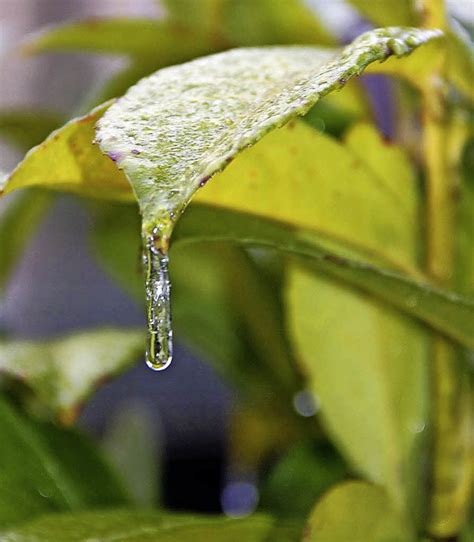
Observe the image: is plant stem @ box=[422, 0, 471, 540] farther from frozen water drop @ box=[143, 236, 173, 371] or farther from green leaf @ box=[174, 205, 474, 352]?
frozen water drop @ box=[143, 236, 173, 371]

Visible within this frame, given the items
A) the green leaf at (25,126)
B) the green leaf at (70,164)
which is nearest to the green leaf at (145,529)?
the green leaf at (70,164)

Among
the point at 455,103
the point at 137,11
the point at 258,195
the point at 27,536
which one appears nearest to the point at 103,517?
the point at 27,536

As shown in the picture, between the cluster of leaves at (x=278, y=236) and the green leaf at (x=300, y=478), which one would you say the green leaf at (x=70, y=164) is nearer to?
the cluster of leaves at (x=278, y=236)

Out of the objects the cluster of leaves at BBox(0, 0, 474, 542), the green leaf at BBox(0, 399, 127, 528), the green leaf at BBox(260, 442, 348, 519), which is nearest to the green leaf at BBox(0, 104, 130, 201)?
the cluster of leaves at BBox(0, 0, 474, 542)

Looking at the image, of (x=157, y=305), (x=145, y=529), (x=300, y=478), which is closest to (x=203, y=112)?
(x=157, y=305)

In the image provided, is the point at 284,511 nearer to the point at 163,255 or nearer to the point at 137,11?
the point at 163,255

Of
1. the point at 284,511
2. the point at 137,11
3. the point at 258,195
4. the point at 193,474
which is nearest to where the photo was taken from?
the point at 258,195
